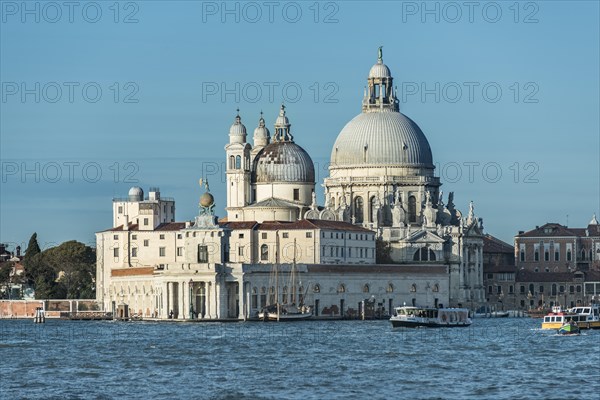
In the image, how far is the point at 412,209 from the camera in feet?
507

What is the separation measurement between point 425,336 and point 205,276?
98.7 ft

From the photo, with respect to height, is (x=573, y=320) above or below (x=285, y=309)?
below

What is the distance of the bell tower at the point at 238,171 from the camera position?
154 metres

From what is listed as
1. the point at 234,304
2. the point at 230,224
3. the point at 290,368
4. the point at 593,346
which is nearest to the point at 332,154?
the point at 230,224

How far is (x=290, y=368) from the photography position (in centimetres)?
7400

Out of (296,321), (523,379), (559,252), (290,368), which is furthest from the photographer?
(559,252)

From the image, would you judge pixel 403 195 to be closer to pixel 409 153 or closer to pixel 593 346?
pixel 409 153

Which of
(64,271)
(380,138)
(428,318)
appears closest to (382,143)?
(380,138)

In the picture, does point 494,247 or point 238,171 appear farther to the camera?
point 494,247

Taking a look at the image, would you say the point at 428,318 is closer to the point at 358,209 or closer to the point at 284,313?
the point at 284,313

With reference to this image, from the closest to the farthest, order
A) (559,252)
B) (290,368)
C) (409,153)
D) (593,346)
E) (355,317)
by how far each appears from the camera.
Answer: (290,368)
(593,346)
(355,317)
(409,153)
(559,252)

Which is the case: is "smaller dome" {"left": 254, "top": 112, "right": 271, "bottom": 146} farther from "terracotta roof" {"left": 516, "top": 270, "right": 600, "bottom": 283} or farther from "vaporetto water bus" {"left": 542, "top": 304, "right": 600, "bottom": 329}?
"vaporetto water bus" {"left": 542, "top": 304, "right": 600, "bottom": 329}

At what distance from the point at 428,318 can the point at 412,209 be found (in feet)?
138

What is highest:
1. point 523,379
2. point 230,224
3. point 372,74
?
point 372,74
